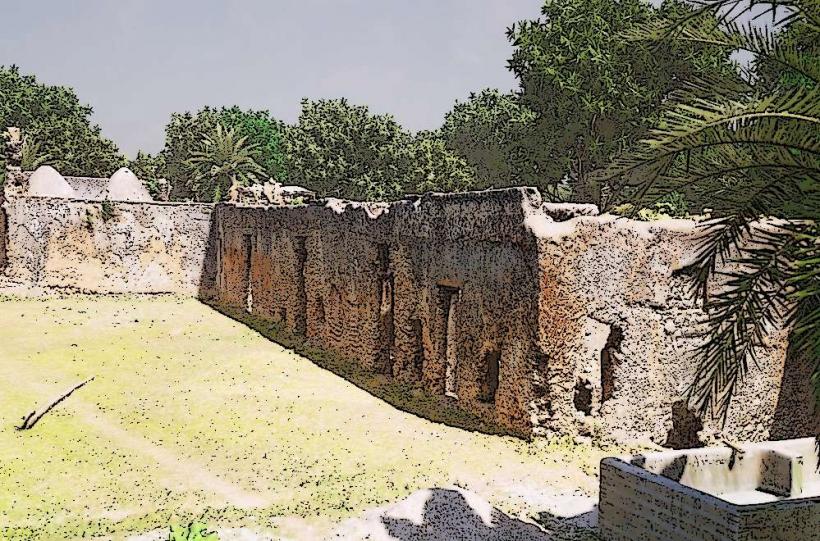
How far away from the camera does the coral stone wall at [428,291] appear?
37.8 feet

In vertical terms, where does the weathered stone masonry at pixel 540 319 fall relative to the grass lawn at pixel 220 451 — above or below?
above

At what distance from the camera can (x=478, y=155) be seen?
49.5m

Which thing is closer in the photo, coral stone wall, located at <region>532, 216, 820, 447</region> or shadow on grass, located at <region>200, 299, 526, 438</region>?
coral stone wall, located at <region>532, 216, 820, 447</region>

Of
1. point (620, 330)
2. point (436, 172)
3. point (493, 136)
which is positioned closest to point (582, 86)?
point (436, 172)

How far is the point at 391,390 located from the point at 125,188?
Result: 69.4ft

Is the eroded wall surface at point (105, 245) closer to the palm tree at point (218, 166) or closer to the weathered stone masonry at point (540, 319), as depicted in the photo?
the weathered stone masonry at point (540, 319)

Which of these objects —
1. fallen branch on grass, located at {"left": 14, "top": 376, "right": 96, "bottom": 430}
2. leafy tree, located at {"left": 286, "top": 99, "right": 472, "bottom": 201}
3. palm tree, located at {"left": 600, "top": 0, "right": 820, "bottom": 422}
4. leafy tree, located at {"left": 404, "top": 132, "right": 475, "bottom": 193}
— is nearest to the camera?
palm tree, located at {"left": 600, "top": 0, "right": 820, "bottom": 422}

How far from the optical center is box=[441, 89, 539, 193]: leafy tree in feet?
109

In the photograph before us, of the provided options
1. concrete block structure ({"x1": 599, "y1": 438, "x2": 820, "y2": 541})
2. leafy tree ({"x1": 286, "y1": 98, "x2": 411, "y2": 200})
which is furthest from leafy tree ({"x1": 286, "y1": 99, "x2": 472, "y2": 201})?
concrete block structure ({"x1": 599, "y1": 438, "x2": 820, "y2": 541})

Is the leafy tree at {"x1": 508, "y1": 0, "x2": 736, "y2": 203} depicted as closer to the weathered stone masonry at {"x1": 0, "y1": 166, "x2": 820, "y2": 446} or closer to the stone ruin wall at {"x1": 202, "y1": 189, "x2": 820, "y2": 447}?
the weathered stone masonry at {"x1": 0, "y1": 166, "x2": 820, "y2": 446}

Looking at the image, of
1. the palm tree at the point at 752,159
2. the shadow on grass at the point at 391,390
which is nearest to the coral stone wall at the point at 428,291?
the shadow on grass at the point at 391,390

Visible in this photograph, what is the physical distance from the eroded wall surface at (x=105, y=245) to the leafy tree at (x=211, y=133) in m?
22.8

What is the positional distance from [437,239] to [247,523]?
5.94 meters

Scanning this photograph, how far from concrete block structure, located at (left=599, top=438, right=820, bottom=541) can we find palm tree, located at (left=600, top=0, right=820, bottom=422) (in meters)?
1.25
